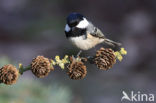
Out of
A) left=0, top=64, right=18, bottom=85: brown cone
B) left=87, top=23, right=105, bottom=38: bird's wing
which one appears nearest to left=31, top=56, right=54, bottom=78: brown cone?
left=0, top=64, right=18, bottom=85: brown cone

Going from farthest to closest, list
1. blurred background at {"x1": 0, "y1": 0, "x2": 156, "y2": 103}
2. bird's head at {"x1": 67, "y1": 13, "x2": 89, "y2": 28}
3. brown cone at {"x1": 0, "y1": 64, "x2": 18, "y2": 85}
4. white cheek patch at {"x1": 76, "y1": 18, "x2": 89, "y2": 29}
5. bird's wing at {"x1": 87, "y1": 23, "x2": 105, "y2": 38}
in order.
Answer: blurred background at {"x1": 0, "y1": 0, "x2": 156, "y2": 103}, bird's wing at {"x1": 87, "y1": 23, "x2": 105, "y2": 38}, white cheek patch at {"x1": 76, "y1": 18, "x2": 89, "y2": 29}, bird's head at {"x1": 67, "y1": 13, "x2": 89, "y2": 28}, brown cone at {"x1": 0, "y1": 64, "x2": 18, "y2": 85}

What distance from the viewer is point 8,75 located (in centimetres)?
106

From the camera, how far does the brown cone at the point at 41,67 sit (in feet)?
3.49

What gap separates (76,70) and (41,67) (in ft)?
0.31

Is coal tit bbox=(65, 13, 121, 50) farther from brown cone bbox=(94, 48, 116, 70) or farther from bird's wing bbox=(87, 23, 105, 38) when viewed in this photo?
brown cone bbox=(94, 48, 116, 70)

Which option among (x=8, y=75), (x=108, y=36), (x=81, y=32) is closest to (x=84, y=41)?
(x=81, y=32)

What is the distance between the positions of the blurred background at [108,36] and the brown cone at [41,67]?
1606 millimetres

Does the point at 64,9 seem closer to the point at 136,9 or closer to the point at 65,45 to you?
the point at 65,45

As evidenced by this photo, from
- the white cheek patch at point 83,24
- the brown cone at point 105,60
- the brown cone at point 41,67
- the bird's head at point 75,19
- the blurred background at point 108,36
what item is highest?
the blurred background at point 108,36

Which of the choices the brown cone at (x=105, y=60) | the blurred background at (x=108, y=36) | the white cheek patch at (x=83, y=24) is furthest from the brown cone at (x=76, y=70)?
the blurred background at (x=108, y=36)

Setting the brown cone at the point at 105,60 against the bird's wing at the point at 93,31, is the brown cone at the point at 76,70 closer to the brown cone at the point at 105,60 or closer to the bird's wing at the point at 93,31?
the brown cone at the point at 105,60

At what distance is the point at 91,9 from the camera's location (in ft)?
9.60

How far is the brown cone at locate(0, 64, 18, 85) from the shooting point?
1.05 meters

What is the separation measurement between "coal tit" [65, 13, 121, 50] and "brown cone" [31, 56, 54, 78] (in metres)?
0.31
